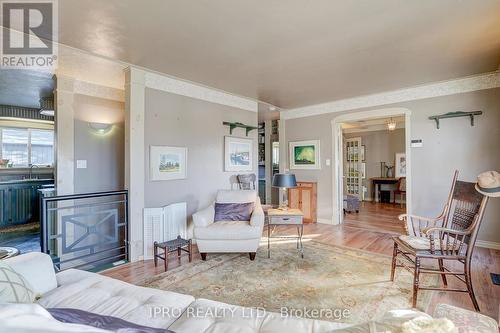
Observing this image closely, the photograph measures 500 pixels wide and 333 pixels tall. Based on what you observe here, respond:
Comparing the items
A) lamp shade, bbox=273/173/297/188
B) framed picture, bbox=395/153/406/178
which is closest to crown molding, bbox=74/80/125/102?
lamp shade, bbox=273/173/297/188

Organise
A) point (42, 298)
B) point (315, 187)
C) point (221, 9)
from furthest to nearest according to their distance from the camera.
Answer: point (315, 187), point (221, 9), point (42, 298)

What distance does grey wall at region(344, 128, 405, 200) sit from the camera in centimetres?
784

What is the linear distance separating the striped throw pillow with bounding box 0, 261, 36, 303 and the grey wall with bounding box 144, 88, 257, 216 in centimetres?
222

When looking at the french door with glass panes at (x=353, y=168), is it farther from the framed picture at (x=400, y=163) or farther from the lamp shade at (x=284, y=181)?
the lamp shade at (x=284, y=181)

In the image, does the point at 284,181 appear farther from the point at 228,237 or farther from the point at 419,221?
the point at 419,221

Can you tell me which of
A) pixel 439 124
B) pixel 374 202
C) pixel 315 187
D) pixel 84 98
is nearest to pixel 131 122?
pixel 84 98

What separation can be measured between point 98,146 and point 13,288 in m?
3.41

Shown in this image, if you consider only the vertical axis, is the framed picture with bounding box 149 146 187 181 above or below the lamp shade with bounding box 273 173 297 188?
above

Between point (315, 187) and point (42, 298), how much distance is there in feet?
15.9

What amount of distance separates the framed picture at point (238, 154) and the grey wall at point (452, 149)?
285cm

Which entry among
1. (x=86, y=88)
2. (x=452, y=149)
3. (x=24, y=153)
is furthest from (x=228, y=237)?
(x=24, y=153)

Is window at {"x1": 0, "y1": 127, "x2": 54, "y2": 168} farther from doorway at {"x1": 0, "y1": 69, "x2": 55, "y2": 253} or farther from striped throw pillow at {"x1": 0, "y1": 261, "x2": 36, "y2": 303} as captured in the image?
striped throw pillow at {"x1": 0, "y1": 261, "x2": 36, "y2": 303}

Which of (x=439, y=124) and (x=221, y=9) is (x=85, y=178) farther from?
(x=439, y=124)

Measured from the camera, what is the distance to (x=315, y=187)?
5.48m
